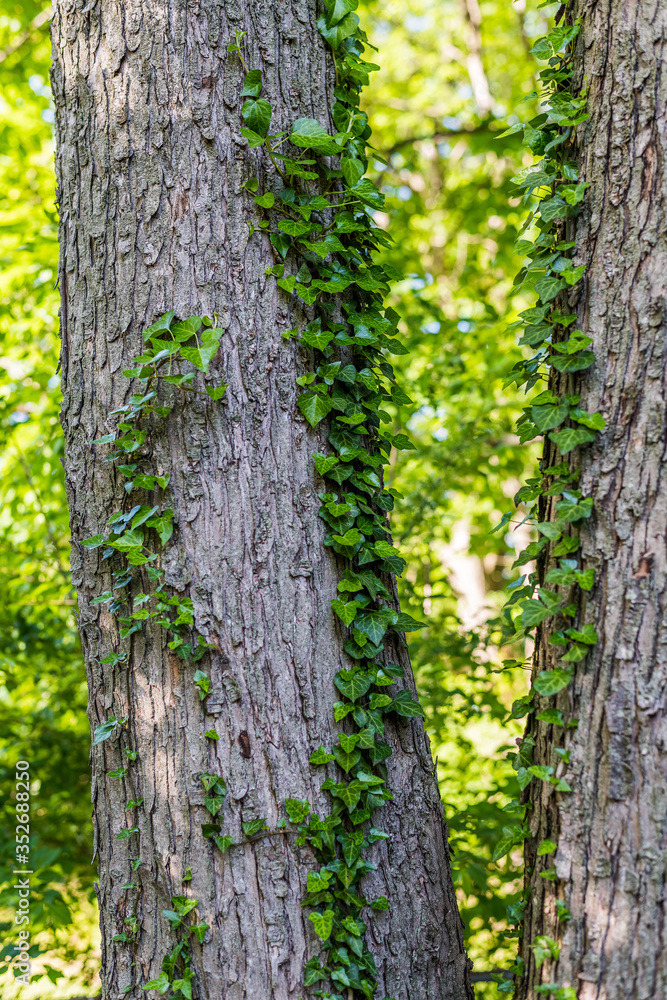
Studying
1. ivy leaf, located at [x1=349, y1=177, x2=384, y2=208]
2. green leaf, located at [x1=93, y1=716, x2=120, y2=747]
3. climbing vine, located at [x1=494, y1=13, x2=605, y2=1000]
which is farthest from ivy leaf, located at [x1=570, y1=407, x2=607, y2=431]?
green leaf, located at [x1=93, y1=716, x2=120, y2=747]

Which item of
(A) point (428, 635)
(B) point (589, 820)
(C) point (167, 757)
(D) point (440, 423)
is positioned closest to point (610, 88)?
(B) point (589, 820)

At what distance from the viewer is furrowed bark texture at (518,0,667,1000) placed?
1.36 m

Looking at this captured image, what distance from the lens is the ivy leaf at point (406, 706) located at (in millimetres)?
1738

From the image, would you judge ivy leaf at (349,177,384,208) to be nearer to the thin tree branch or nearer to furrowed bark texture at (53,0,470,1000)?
furrowed bark texture at (53,0,470,1000)

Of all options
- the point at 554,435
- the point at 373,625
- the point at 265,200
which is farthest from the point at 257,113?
the point at 373,625

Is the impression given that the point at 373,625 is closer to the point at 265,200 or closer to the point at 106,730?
the point at 106,730

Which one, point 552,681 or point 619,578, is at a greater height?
point 619,578

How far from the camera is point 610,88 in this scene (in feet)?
5.12

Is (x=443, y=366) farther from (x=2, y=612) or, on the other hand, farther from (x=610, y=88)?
(x=2, y=612)

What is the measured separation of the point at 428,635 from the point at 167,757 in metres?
2.36

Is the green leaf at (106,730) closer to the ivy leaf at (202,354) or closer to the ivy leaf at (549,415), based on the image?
the ivy leaf at (202,354)

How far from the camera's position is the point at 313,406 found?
1.69 metres

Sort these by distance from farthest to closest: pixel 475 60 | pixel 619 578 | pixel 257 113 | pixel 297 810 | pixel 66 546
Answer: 1. pixel 475 60
2. pixel 66 546
3. pixel 257 113
4. pixel 297 810
5. pixel 619 578

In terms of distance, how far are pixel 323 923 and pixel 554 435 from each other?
121cm
